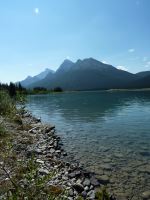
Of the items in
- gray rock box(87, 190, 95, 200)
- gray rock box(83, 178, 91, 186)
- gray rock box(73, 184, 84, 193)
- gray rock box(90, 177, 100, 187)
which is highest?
gray rock box(73, 184, 84, 193)

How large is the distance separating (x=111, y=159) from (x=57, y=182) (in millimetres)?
6663

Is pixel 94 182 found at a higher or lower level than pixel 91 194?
lower

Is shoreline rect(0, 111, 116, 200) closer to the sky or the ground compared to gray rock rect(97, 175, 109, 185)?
closer to the sky

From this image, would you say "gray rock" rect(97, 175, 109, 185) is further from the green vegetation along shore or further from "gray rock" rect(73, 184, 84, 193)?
"gray rock" rect(73, 184, 84, 193)

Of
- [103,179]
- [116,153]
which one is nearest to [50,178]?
[103,179]

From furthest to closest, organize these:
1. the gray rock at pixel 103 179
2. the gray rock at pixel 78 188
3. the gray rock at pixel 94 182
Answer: the gray rock at pixel 103 179, the gray rock at pixel 94 182, the gray rock at pixel 78 188

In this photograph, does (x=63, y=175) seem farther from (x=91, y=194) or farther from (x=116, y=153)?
(x=116, y=153)

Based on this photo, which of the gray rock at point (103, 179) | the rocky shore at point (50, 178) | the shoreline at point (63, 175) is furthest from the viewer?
the gray rock at point (103, 179)

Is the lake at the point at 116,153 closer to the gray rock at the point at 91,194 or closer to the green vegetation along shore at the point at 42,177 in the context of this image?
the green vegetation along shore at the point at 42,177

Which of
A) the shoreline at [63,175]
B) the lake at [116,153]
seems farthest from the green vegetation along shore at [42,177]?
the lake at [116,153]

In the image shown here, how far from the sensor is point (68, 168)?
604 inches

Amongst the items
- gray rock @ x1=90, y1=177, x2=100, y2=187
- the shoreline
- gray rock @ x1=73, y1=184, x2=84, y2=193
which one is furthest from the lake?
gray rock @ x1=73, y1=184, x2=84, y2=193

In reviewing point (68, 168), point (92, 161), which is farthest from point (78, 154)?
point (68, 168)

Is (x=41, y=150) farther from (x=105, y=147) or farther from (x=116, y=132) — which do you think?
(x=116, y=132)
